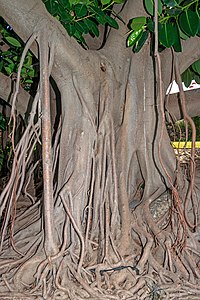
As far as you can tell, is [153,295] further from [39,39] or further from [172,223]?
[39,39]

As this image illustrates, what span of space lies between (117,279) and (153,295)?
0.55ft

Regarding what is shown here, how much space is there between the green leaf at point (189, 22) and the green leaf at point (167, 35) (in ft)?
0.21

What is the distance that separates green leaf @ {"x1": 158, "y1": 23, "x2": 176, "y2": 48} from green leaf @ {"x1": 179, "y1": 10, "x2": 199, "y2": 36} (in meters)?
0.06

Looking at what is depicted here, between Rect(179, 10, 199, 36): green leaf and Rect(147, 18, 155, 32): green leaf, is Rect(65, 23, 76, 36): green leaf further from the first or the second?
Rect(179, 10, 199, 36): green leaf

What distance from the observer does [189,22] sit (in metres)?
1.74

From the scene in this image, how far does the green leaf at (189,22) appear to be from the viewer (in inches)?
67.9

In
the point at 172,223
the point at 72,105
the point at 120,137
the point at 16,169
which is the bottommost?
the point at 172,223

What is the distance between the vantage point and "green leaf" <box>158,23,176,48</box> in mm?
1817

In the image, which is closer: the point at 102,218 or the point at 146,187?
the point at 102,218

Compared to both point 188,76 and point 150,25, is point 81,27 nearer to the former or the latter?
point 150,25

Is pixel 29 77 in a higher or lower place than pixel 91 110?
higher

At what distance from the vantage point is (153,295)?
1.85m

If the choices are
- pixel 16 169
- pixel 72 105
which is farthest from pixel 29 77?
pixel 16 169

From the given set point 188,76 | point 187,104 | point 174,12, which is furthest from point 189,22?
point 188,76
